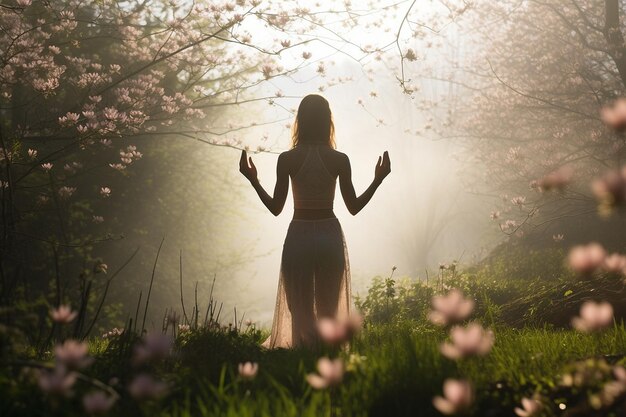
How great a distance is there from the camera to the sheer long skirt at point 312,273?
4.78m

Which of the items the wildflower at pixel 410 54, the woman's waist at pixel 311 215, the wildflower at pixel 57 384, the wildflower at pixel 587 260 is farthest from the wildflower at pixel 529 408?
the wildflower at pixel 410 54

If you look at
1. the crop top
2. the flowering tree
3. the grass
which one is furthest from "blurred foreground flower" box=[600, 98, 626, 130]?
the flowering tree

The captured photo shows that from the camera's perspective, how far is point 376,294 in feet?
31.4

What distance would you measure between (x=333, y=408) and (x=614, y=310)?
405cm

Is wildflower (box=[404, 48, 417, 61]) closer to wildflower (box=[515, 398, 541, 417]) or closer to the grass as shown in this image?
the grass

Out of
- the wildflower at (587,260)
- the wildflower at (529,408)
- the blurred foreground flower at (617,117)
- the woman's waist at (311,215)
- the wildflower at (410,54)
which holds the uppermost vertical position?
the wildflower at (410,54)

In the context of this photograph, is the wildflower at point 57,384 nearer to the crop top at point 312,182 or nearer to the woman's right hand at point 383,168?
the woman's right hand at point 383,168

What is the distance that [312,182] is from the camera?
4.71m

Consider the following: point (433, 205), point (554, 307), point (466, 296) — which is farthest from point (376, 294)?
point (433, 205)

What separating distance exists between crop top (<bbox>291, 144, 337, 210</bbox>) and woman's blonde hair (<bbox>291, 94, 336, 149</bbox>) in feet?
0.29

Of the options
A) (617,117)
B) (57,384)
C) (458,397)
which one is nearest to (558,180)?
(617,117)

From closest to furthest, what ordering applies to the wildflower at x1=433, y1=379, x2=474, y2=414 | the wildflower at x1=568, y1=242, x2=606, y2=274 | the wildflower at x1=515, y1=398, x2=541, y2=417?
the wildflower at x1=433, y1=379, x2=474, y2=414, the wildflower at x1=568, y1=242, x2=606, y2=274, the wildflower at x1=515, y1=398, x2=541, y2=417

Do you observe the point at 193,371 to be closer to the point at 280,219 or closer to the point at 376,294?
the point at 376,294

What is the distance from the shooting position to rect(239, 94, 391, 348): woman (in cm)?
472
